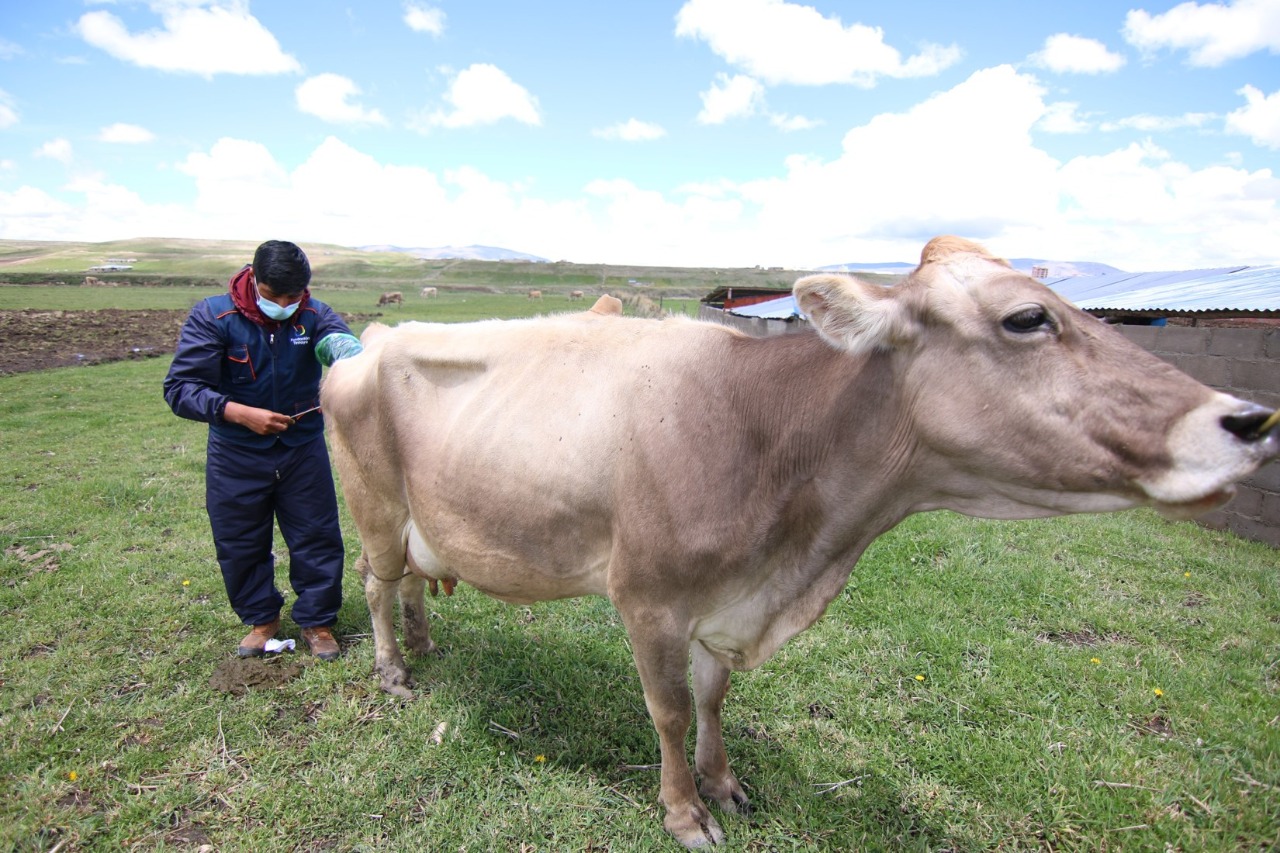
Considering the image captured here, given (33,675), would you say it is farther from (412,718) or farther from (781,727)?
(781,727)

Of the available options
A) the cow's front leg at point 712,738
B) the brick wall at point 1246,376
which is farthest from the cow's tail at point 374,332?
the brick wall at point 1246,376

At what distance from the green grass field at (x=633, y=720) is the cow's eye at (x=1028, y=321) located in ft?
7.90

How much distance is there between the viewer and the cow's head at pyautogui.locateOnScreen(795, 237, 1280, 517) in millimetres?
1981

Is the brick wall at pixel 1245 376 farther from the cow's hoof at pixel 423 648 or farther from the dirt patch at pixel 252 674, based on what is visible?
the dirt patch at pixel 252 674

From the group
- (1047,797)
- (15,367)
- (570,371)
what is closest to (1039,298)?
(570,371)

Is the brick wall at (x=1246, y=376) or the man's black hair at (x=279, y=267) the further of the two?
the brick wall at (x=1246, y=376)

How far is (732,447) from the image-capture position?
291 cm

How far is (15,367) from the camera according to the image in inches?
611

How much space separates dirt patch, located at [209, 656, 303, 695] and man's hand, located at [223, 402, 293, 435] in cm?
158

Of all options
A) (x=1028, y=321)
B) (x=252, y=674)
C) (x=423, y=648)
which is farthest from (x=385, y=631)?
Answer: (x=1028, y=321)

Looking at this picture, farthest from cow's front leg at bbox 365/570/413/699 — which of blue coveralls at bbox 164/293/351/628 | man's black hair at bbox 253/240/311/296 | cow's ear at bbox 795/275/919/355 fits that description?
cow's ear at bbox 795/275/919/355

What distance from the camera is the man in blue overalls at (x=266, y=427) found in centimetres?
414

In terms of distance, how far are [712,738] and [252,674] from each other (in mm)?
3023

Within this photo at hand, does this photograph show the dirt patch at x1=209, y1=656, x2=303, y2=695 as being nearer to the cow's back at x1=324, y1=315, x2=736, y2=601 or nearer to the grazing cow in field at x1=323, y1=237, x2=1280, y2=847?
the grazing cow in field at x1=323, y1=237, x2=1280, y2=847
